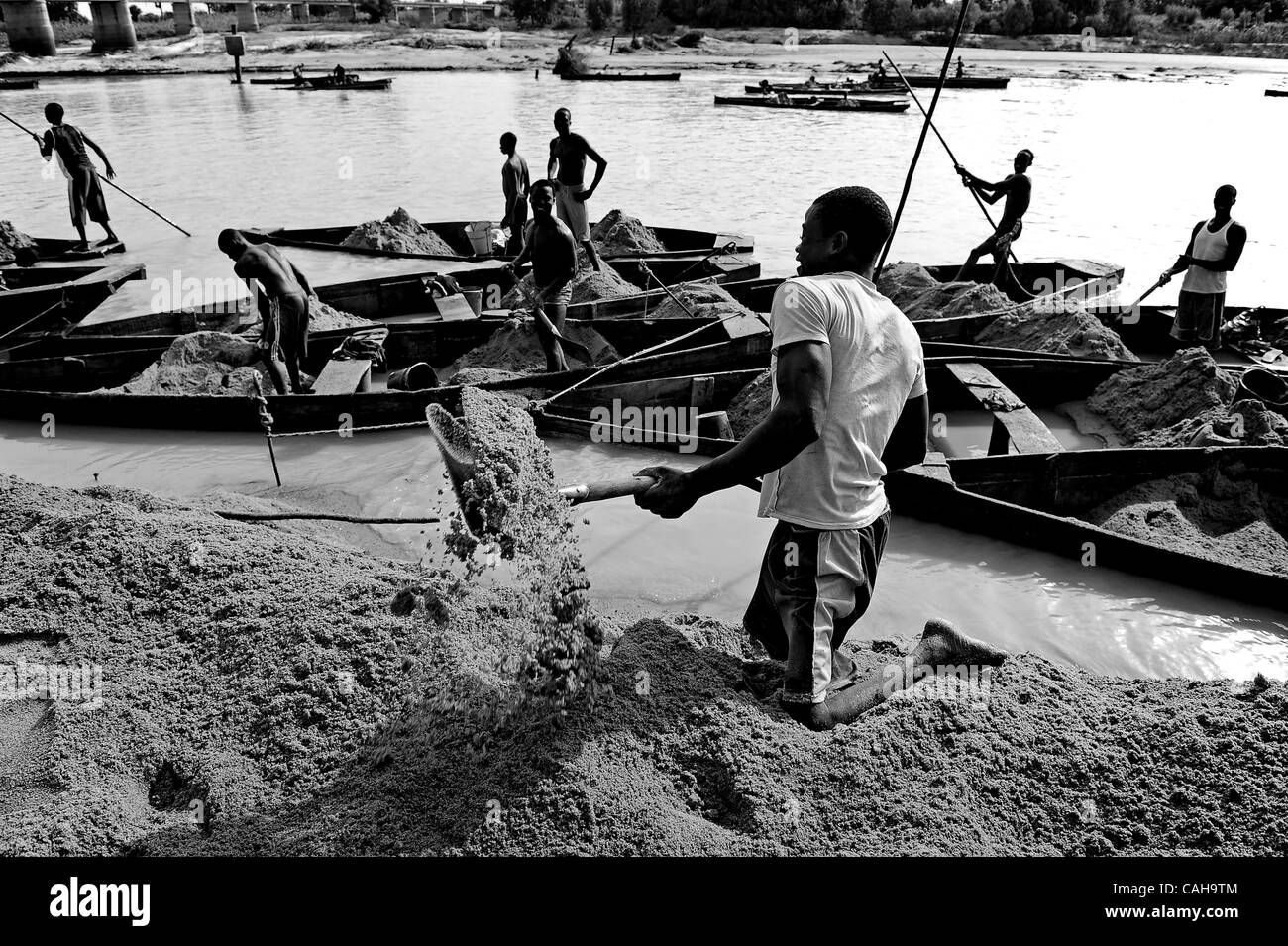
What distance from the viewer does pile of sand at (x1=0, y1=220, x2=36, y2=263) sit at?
11.2m

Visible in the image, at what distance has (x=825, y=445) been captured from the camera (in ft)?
8.66

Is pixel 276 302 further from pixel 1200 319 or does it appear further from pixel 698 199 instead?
pixel 698 199

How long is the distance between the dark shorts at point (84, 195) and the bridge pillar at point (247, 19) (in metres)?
60.4

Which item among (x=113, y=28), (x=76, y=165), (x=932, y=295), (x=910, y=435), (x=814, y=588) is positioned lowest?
(x=932, y=295)

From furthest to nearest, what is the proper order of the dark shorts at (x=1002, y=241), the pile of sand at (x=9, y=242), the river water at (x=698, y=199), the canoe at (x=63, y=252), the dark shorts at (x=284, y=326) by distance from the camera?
the canoe at (x=63, y=252), the pile of sand at (x=9, y=242), the dark shorts at (x=1002, y=241), the dark shorts at (x=284, y=326), the river water at (x=698, y=199)

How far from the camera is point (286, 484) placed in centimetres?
638

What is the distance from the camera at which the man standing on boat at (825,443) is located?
244 cm

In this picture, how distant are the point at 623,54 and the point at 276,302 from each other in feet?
174

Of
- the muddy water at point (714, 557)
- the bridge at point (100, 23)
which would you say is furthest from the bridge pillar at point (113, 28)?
the muddy water at point (714, 557)

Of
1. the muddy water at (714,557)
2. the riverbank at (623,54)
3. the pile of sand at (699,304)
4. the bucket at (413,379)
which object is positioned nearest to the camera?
the muddy water at (714,557)

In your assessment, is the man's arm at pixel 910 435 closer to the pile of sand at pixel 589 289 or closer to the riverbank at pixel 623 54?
the pile of sand at pixel 589 289

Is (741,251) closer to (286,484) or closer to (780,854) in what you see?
(286,484)

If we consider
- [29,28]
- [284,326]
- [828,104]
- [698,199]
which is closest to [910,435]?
[284,326]

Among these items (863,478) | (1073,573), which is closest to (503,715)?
(863,478)
